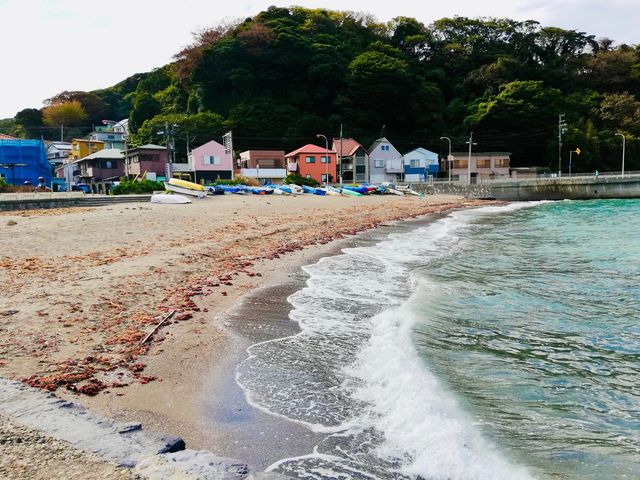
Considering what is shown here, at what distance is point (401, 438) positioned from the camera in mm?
4055

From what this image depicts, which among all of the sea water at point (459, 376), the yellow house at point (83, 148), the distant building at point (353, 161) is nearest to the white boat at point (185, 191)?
the sea water at point (459, 376)

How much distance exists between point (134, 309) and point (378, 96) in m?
72.8

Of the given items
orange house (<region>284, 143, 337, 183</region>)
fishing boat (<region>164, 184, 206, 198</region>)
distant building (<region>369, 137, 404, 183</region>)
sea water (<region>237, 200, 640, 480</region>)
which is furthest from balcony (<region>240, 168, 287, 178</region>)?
sea water (<region>237, 200, 640, 480</region>)

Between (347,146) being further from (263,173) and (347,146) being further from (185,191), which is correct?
(185,191)

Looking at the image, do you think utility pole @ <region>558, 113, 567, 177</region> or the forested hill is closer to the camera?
utility pole @ <region>558, 113, 567, 177</region>

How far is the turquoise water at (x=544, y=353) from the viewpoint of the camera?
13.5 feet

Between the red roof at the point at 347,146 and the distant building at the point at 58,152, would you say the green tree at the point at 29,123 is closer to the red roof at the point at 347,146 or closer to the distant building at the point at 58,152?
the distant building at the point at 58,152

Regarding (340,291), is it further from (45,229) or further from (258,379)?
(45,229)

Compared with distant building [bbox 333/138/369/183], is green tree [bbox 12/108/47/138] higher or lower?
higher

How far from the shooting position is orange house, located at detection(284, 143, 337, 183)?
63219 mm

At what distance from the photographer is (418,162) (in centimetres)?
7300

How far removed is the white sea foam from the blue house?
6601 centimetres

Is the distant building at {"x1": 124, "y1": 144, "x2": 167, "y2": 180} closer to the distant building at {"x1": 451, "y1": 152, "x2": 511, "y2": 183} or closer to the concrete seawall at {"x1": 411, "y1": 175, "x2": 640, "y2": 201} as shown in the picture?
the concrete seawall at {"x1": 411, "y1": 175, "x2": 640, "y2": 201}

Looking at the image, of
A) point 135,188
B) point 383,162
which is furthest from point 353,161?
point 135,188
